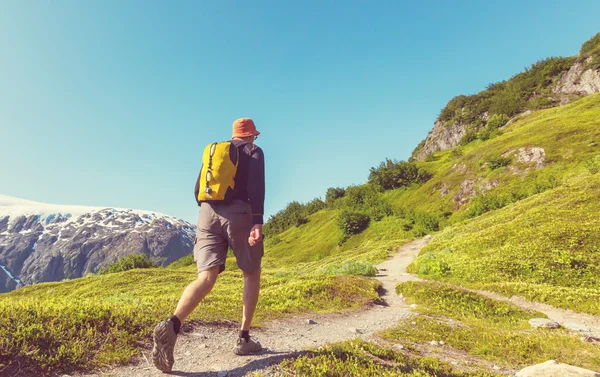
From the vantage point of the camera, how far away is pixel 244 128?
18.2 feet

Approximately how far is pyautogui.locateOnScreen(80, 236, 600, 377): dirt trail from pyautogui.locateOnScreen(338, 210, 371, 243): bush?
40429mm

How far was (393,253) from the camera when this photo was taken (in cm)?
3306

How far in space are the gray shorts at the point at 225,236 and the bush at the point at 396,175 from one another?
6114cm

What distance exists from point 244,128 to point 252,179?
118cm

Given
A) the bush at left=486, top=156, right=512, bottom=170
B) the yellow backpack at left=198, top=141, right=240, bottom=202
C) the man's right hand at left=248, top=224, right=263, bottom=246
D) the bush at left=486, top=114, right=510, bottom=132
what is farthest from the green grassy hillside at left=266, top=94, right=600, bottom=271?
the yellow backpack at left=198, top=141, right=240, bottom=202

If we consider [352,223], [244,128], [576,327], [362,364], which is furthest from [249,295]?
[352,223]

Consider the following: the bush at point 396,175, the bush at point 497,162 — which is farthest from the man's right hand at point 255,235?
the bush at point 396,175

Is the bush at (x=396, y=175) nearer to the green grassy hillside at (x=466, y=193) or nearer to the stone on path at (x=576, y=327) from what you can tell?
the green grassy hillside at (x=466, y=193)

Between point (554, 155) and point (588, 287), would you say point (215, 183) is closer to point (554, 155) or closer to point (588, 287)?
point (588, 287)

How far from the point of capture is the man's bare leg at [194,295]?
4.37 metres

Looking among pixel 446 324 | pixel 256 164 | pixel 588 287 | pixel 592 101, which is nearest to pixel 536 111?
pixel 592 101

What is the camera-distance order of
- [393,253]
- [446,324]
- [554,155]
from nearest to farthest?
[446,324] → [393,253] → [554,155]

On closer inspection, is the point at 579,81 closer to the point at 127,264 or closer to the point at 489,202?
the point at 489,202

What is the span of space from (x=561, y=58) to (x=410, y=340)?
127 meters
